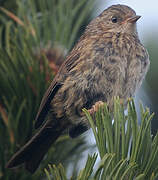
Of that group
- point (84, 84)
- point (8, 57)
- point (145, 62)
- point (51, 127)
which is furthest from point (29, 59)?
point (145, 62)

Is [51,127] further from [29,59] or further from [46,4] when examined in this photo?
[46,4]

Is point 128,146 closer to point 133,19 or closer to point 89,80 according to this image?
point 89,80

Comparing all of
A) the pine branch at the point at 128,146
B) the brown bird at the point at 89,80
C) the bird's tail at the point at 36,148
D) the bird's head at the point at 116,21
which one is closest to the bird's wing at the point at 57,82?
the brown bird at the point at 89,80

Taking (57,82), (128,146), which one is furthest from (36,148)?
(128,146)

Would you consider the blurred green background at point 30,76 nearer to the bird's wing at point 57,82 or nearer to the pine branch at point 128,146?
the bird's wing at point 57,82

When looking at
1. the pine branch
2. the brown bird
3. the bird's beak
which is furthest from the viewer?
the bird's beak

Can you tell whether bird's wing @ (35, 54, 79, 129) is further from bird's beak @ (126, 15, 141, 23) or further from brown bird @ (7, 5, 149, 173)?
bird's beak @ (126, 15, 141, 23)

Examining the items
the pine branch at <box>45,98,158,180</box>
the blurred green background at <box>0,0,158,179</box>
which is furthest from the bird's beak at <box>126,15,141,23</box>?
the pine branch at <box>45,98,158,180</box>
